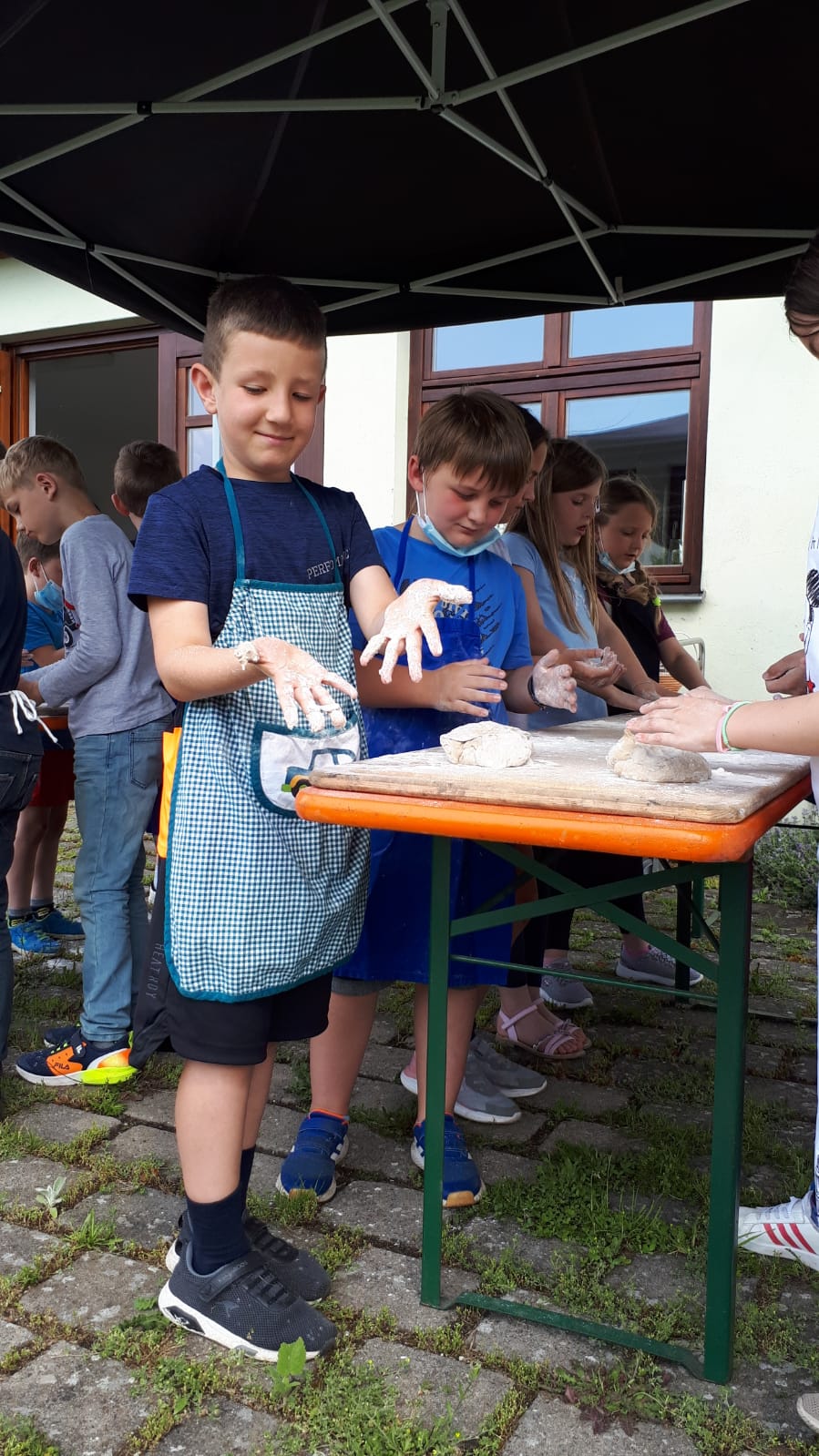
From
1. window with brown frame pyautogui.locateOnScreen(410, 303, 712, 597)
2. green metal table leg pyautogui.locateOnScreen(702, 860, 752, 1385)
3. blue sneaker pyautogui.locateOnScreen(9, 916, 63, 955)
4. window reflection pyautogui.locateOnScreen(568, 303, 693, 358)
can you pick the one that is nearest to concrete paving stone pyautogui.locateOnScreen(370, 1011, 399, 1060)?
blue sneaker pyautogui.locateOnScreen(9, 916, 63, 955)

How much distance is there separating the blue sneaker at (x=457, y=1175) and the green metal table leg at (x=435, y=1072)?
30 cm

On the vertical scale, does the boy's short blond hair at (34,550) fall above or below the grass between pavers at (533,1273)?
above

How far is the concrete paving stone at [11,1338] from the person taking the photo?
178 centimetres

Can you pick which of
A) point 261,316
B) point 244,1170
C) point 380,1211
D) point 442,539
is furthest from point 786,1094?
point 261,316

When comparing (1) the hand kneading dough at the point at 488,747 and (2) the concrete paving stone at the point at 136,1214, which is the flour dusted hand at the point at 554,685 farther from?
(2) the concrete paving stone at the point at 136,1214

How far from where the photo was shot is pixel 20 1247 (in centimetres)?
211

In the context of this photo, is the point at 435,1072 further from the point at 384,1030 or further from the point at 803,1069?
the point at 803,1069

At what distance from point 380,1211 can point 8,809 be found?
1335mm

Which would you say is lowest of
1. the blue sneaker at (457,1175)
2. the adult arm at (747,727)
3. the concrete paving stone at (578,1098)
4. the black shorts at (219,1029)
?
the concrete paving stone at (578,1098)

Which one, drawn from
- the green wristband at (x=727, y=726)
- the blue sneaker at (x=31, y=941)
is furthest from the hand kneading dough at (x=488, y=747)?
the blue sneaker at (x=31, y=941)

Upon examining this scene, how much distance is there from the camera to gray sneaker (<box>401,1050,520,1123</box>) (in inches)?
106

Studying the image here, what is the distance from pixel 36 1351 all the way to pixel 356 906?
0.90 meters

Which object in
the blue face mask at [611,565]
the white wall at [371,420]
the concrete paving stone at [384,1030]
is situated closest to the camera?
the concrete paving stone at [384,1030]

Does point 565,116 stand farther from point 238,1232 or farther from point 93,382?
point 93,382
